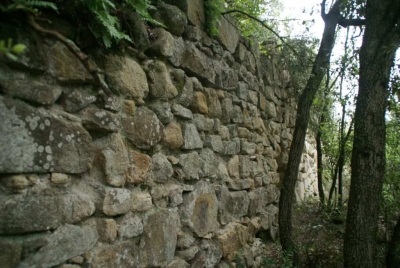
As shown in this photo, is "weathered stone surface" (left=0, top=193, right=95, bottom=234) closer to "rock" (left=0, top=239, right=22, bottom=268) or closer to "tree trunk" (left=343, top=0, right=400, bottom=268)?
"rock" (left=0, top=239, right=22, bottom=268)

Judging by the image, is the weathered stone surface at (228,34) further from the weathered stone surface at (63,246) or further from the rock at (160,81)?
the weathered stone surface at (63,246)

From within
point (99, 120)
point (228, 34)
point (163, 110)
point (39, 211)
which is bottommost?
point (39, 211)

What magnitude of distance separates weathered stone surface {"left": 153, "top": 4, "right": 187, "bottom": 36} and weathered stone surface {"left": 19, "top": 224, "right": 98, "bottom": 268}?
57.9 inches

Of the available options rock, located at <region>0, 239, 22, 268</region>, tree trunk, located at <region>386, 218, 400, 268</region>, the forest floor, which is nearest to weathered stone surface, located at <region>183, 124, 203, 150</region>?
rock, located at <region>0, 239, 22, 268</region>

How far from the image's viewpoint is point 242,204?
11.7ft

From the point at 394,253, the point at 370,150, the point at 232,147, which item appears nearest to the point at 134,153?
the point at 232,147

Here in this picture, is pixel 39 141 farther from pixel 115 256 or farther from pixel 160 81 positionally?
pixel 160 81

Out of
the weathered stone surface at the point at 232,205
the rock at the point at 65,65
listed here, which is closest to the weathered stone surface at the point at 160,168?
the rock at the point at 65,65

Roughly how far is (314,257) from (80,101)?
10.9 ft

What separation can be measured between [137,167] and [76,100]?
57cm

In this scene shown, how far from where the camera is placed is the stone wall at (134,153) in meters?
1.42

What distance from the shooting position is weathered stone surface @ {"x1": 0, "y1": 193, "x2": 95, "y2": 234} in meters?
1.35

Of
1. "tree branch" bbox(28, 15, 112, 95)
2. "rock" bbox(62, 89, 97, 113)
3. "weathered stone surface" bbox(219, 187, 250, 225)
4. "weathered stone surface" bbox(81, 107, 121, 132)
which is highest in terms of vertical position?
"tree branch" bbox(28, 15, 112, 95)

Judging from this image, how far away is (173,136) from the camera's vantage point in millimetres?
2414
